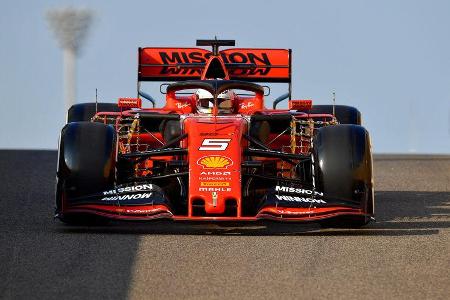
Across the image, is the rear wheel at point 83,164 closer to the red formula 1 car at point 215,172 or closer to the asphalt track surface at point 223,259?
the red formula 1 car at point 215,172

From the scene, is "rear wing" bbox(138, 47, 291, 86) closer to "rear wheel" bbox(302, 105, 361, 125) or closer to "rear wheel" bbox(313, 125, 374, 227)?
"rear wheel" bbox(302, 105, 361, 125)

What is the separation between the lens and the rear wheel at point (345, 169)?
15.0 m

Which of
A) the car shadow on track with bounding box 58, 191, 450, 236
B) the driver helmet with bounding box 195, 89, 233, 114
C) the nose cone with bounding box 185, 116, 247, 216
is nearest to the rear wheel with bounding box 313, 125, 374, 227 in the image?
the car shadow on track with bounding box 58, 191, 450, 236

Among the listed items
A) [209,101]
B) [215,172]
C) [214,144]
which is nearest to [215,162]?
A: [215,172]

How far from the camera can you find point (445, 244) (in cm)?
1394

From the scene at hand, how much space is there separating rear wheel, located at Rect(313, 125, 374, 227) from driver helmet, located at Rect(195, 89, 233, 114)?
276 cm

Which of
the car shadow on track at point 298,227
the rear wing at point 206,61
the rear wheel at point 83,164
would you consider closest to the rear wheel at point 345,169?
the car shadow on track at point 298,227

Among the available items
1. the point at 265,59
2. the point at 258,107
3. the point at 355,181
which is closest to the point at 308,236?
the point at 355,181

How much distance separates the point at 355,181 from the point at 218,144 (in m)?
1.48

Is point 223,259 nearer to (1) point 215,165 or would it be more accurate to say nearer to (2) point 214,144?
(1) point 215,165

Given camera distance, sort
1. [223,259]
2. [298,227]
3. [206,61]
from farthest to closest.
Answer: [206,61] < [298,227] < [223,259]

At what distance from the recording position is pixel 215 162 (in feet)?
49.2

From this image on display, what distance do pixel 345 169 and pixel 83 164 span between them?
2711mm

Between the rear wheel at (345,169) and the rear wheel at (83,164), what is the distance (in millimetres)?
2190
